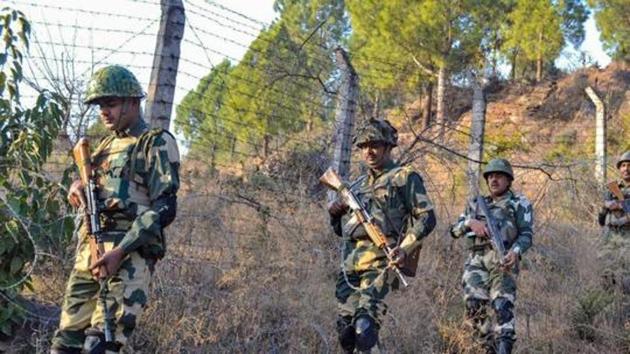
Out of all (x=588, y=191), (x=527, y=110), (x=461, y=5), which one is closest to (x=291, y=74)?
(x=588, y=191)

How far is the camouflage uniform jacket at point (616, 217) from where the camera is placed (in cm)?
668

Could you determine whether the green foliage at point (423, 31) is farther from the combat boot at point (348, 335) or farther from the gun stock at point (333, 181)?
the combat boot at point (348, 335)

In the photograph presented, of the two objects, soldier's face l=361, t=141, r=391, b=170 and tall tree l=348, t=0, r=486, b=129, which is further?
tall tree l=348, t=0, r=486, b=129

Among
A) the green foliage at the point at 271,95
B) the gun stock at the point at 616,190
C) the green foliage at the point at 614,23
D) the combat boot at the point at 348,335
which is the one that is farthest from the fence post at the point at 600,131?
the green foliage at the point at 614,23

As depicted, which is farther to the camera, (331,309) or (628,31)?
(628,31)

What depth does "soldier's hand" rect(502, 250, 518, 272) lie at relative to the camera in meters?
4.84

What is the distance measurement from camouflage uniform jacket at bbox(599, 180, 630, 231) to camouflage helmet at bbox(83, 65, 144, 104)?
196 inches

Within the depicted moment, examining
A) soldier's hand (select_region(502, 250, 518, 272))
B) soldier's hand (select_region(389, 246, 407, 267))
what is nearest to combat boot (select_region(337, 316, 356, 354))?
soldier's hand (select_region(389, 246, 407, 267))

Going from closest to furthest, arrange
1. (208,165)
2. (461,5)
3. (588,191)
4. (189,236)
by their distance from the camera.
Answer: (189,236), (208,165), (588,191), (461,5)

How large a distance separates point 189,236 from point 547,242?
4427 mm

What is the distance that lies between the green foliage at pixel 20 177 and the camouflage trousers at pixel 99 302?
83 cm

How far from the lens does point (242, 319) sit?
15.9 feet

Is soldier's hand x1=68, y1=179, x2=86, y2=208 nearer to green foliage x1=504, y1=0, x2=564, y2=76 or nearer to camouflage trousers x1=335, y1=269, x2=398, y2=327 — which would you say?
camouflage trousers x1=335, y1=269, x2=398, y2=327

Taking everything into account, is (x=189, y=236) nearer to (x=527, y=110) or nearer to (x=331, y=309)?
(x=331, y=309)
